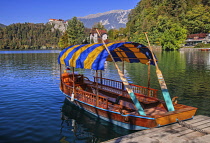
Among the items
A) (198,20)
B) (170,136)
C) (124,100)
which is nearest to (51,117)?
(124,100)

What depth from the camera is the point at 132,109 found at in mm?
11680

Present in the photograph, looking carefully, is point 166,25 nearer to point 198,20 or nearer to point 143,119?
point 198,20

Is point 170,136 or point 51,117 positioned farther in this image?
point 51,117

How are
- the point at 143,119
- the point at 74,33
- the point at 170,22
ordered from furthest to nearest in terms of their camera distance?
the point at 74,33
the point at 170,22
the point at 143,119

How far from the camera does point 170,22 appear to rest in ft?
330

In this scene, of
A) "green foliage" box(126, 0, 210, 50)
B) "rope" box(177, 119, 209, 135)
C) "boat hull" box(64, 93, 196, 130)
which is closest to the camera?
"rope" box(177, 119, 209, 135)

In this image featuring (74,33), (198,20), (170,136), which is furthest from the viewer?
(198,20)

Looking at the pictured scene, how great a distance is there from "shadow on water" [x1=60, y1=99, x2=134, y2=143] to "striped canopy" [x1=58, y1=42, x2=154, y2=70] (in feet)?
11.7

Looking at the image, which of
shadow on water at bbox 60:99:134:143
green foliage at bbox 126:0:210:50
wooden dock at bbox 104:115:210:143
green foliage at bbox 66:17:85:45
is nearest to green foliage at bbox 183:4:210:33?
green foliage at bbox 126:0:210:50

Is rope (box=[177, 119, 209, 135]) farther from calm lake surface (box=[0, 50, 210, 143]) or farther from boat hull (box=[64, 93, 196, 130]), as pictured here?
calm lake surface (box=[0, 50, 210, 143])

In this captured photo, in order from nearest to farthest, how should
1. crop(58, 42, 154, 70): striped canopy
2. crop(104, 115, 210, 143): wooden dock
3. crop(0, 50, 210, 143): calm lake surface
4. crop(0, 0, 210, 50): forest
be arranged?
crop(104, 115, 210, 143): wooden dock < crop(0, 50, 210, 143): calm lake surface < crop(58, 42, 154, 70): striped canopy < crop(0, 0, 210, 50): forest

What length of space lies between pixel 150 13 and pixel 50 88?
4523 inches

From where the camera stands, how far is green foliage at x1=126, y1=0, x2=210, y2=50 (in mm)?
96406

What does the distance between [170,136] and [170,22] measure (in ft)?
334
